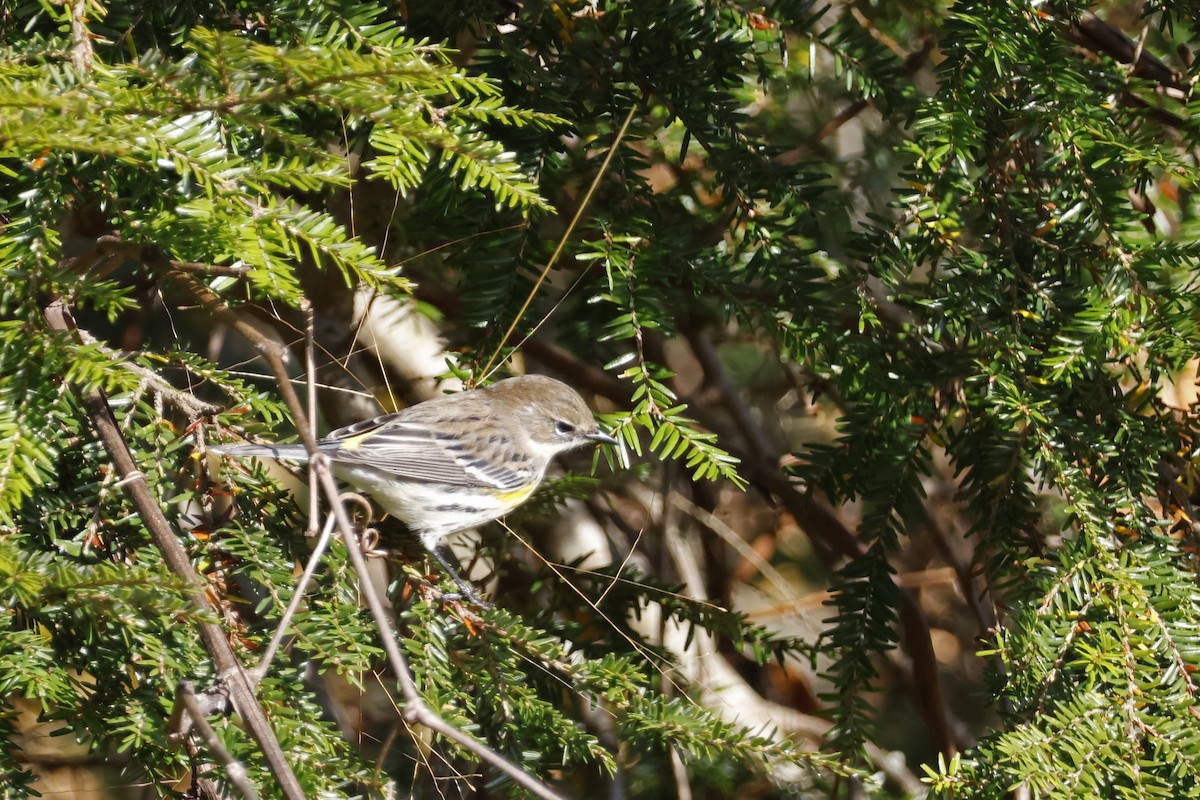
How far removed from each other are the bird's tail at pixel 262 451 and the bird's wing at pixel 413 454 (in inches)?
27.0

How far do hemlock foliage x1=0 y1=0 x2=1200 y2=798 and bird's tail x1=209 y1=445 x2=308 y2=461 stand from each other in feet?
0.13

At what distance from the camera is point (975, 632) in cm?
425

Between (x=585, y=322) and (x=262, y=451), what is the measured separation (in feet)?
2.95

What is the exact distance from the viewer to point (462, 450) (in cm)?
325

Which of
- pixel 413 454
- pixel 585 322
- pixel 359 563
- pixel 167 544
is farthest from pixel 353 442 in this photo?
pixel 359 563

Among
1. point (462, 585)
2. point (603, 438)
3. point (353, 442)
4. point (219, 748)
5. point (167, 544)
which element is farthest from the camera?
point (353, 442)

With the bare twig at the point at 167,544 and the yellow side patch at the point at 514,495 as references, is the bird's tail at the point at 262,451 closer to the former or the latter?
the bare twig at the point at 167,544

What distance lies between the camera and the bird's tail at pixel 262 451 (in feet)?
6.05

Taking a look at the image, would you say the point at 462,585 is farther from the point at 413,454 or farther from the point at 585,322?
the point at 413,454

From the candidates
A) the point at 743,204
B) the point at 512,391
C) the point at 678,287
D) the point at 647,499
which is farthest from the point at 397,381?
the point at 743,204

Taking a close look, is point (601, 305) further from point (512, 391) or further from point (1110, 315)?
point (1110, 315)

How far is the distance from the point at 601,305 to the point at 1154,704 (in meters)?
1.36

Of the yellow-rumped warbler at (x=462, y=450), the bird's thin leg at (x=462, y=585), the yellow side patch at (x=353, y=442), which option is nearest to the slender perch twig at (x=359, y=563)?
the bird's thin leg at (x=462, y=585)

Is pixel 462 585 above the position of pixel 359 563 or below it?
below
